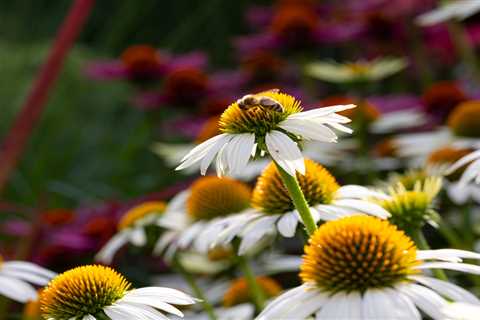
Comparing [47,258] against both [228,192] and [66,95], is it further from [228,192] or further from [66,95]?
[66,95]

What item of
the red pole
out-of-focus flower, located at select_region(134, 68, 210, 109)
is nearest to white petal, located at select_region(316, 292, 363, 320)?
the red pole

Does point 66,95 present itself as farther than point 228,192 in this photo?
Yes

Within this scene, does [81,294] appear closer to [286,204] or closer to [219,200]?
[286,204]

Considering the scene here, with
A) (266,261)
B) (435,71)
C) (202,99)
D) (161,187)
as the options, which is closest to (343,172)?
(266,261)

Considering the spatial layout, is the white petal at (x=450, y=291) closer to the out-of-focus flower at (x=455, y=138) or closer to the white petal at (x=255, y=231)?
the white petal at (x=255, y=231)

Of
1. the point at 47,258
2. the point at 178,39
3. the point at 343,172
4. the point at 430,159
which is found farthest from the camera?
the point at 178,39

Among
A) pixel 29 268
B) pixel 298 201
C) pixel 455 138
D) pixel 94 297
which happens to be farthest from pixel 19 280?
pixel 455 138
